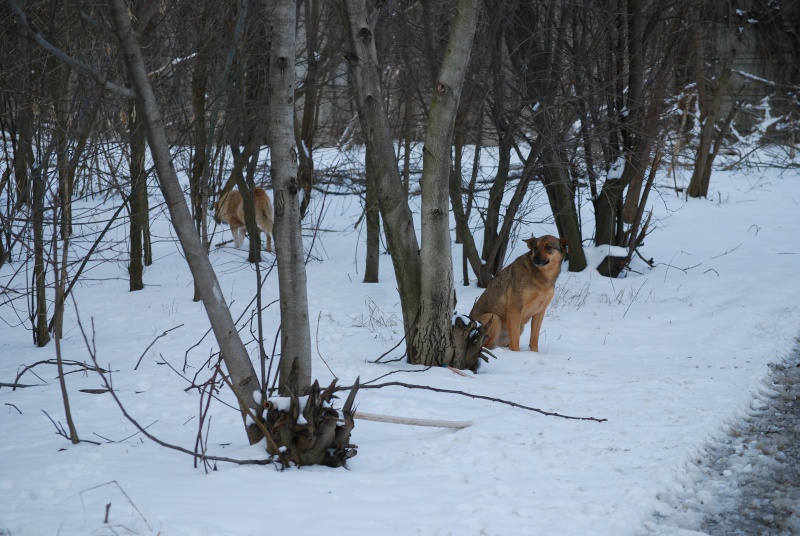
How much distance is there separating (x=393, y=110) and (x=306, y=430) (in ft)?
30.0

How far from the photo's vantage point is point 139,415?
17.5 feet

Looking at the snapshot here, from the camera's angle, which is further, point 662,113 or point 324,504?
point 662,113

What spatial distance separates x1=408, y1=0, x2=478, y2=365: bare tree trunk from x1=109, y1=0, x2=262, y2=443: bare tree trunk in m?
2.87

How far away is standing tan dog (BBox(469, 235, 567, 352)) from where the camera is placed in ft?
25.7

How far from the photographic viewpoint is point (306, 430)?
164 inches

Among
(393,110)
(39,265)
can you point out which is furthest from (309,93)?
(39,265)

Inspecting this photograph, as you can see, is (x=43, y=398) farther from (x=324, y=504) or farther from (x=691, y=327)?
(x=691, y=327)

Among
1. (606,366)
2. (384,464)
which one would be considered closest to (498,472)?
(384,464)

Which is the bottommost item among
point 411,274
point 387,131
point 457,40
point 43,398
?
point 43,398

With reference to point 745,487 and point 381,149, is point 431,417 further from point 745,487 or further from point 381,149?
point 381,149

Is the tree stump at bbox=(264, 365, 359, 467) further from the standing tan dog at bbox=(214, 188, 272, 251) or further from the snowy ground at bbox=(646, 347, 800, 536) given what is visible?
the standing tan dog at bbox=(214, 188, 272, 251)

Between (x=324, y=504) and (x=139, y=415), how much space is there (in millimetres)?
2213

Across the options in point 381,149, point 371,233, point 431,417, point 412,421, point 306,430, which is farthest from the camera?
point 371,233

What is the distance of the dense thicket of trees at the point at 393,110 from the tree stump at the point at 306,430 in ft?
1.63
